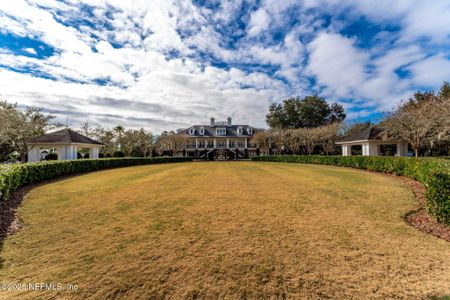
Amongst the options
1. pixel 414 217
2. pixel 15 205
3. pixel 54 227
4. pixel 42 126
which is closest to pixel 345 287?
pixel 414 217

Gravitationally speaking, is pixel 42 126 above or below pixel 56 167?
above

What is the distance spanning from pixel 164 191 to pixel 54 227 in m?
4.62

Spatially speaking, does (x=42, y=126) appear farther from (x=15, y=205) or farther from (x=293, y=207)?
(x=293, y=207)

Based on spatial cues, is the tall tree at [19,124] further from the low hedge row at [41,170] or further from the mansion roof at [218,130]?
the mansion roof at [218,130]

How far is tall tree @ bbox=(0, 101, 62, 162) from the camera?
Answer: 18.2 m

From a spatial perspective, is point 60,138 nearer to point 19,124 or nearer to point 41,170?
point 19,124

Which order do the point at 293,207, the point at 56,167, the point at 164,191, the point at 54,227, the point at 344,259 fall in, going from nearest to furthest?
1. the point at 344,259
2. the point at 54,227
3. the point at 293,207
4. the point at 164,191
5. the point at 56,167

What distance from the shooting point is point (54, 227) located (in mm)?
5633

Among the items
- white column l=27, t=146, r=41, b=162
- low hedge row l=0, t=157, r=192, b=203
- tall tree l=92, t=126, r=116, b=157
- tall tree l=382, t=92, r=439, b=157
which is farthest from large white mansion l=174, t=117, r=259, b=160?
tall tree l=382, t=92, r=439, b=157

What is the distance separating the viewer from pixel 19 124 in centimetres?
2048

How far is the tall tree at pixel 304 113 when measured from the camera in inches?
1959

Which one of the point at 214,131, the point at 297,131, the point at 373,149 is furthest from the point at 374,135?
the point at 214,131

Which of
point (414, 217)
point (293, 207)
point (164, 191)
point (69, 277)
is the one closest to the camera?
point (69, 277)

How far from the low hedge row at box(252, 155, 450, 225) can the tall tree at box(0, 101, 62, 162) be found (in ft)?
86.4
